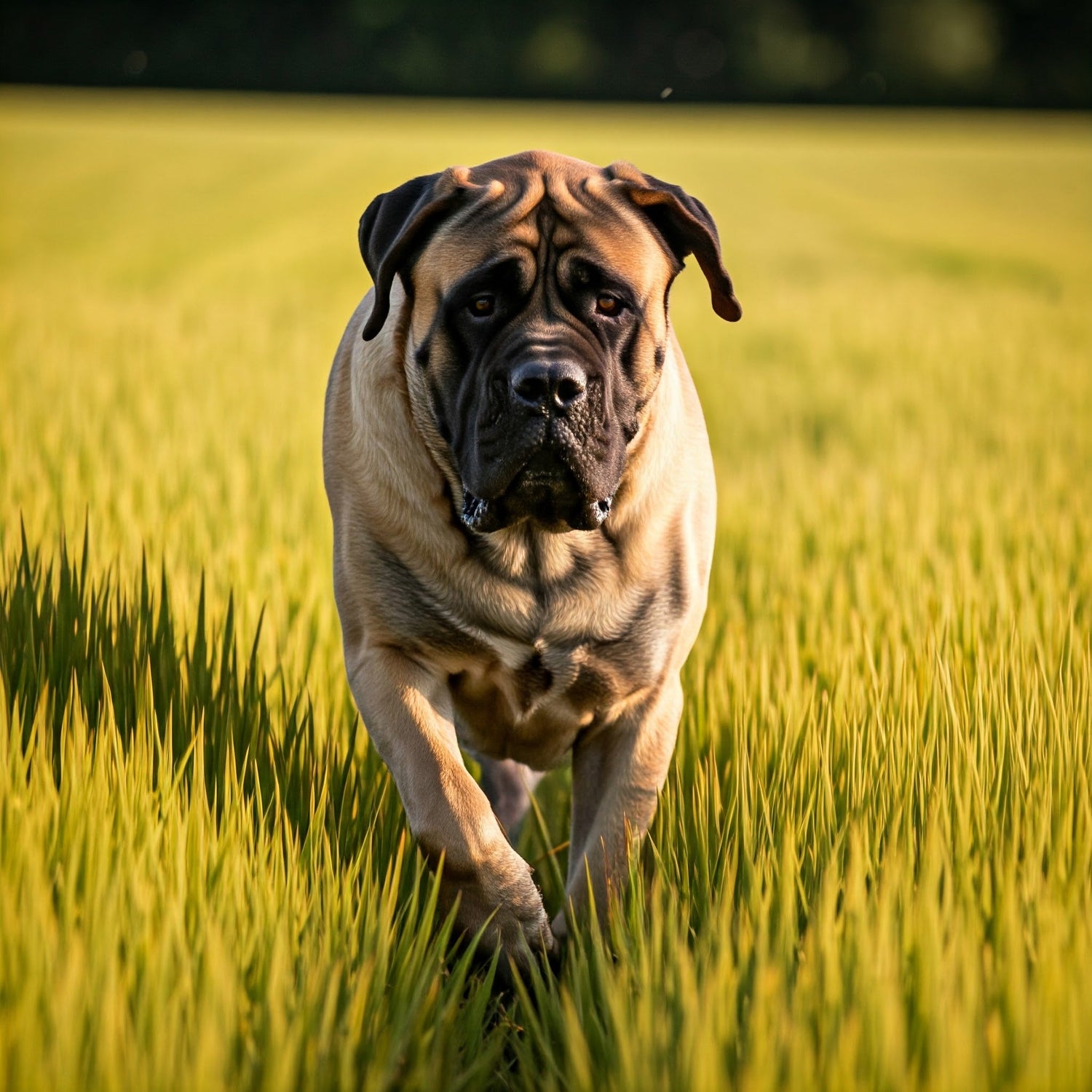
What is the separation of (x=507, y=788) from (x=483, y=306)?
125 centimetres

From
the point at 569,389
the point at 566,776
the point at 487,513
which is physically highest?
the point at 569,389

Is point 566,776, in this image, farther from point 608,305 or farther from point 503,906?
point 608,305

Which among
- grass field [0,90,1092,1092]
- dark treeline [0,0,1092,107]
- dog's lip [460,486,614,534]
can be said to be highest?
dark treeline [0,0,1092,107]

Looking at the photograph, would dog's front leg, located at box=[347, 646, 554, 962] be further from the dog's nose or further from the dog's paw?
the dog's nose

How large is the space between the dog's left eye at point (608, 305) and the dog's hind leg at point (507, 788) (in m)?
1.18

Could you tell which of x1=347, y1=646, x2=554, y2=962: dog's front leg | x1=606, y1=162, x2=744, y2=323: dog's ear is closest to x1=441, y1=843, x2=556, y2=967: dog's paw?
x1=347, y1=646, x2=554, y2=962: dog's front leg

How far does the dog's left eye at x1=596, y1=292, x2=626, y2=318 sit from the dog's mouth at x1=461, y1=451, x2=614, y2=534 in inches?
14.8

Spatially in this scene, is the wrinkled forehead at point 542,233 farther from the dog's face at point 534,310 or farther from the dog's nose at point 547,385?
the dog's nose at point 547,385

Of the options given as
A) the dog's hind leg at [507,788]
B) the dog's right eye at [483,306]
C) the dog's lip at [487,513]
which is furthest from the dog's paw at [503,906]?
the dog's right eye at [483,306]

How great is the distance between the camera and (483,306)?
2521mm

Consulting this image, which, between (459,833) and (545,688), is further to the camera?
(545,688)

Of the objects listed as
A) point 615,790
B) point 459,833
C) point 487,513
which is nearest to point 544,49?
point 487,513

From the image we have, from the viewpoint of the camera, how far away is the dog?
94.3 inches

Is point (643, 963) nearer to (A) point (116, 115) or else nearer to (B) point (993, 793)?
(B) point (993, 793)
